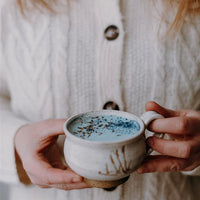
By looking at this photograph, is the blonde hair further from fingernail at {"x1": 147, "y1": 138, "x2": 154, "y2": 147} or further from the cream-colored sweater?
fingernail at {"x1": 147, "y1": 138, "x2": 154, "y2": 147}

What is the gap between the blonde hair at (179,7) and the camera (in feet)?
2.29

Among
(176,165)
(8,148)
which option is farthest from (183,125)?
(8,148)

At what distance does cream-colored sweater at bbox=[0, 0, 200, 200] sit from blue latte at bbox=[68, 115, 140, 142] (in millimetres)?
174

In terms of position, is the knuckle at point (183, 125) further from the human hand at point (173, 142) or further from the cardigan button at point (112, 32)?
the cardigan button at point (112, 32)

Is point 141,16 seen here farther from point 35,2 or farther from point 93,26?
point 35,2

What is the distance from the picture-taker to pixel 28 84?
815 millimetres

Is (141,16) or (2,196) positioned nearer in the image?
(141,16)

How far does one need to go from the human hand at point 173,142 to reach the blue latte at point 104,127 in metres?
0.05

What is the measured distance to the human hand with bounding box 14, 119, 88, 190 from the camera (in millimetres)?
582

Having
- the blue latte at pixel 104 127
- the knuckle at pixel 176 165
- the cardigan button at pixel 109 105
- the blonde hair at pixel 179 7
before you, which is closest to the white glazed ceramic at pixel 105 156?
the blue latte at pixel 104 127

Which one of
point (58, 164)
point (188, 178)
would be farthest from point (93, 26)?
point (188, 178)

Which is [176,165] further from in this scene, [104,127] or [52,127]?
[52,127]

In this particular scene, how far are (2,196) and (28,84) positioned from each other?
3.16ft

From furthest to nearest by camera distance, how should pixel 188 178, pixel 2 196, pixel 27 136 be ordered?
pixel 2 196, pixel 188 178, pixel 27 136
